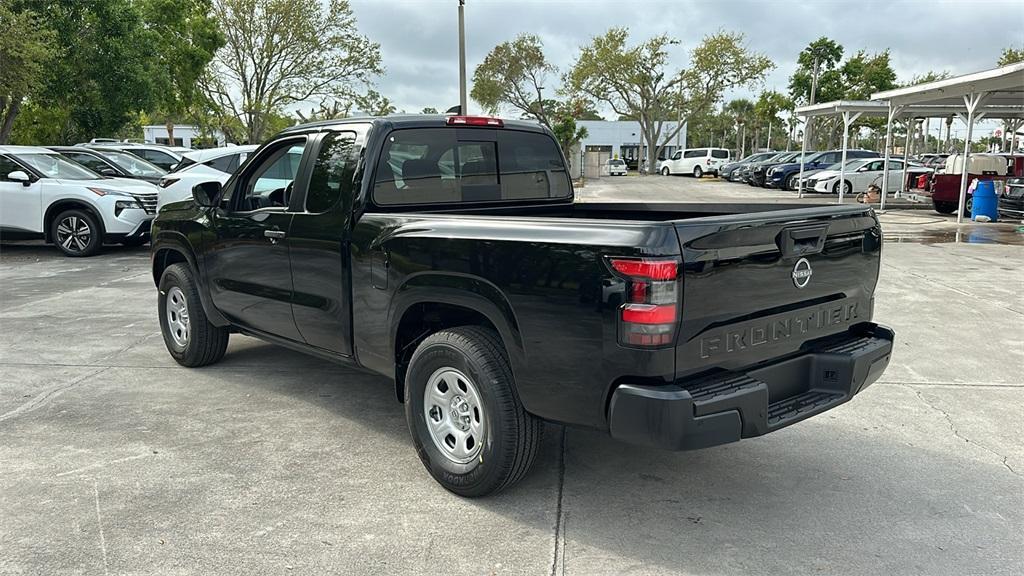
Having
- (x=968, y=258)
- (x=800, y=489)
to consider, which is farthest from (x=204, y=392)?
(x=968, y=258)

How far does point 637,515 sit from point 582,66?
53290mm

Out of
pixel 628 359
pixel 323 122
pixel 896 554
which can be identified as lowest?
pixel 896 554

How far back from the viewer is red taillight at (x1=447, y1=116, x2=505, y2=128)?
4613 millimetres

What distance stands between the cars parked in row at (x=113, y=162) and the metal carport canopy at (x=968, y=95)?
56.1ft

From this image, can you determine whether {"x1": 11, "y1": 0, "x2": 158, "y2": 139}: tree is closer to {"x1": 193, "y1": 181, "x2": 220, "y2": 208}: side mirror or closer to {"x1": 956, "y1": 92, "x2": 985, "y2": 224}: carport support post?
{"x1": 193, "y1": 181, "x2": 220, "y2": 208}: side mirror

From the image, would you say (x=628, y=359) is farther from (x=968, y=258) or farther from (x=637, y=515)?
(x=968, y=258)

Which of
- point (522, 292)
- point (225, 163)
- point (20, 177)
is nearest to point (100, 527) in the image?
point (522, 292)

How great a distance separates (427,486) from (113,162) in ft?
45.6

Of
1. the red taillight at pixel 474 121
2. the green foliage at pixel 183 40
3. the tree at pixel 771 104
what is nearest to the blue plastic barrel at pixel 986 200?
the red taillight at pixel 474 121

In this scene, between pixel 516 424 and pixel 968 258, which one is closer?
pixel 516 424

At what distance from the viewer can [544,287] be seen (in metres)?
3.21

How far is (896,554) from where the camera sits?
10.6 feet

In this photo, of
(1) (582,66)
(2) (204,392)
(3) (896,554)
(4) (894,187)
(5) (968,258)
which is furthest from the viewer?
(1) (582,66)

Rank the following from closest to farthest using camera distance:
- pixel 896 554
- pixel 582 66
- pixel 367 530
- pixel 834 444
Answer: pixel 896 554
pixel 367 530
pixel 834 444
pixel 582 66
